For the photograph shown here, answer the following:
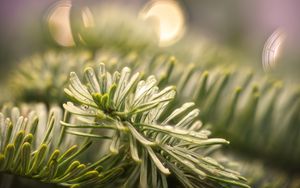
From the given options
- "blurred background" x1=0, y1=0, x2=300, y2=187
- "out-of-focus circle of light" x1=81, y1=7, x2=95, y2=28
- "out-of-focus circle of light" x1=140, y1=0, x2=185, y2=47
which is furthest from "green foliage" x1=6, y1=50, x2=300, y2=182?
"out-of-focus circle of light" x1=140, y1=0, x2=185, y2=47

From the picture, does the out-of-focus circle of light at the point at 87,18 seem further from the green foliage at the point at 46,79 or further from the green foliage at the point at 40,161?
the green foliage at the point at 40,161

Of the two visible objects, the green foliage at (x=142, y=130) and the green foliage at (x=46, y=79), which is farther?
the green foliage at (x=46, y=79)

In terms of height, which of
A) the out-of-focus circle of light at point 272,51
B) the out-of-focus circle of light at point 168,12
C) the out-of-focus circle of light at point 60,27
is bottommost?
the out-of-focus circle of light at point 60,27

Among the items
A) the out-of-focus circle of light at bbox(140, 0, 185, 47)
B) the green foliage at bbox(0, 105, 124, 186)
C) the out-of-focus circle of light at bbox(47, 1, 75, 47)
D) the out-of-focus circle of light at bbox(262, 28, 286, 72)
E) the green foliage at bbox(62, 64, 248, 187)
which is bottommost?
the green foliage at bbox(0, 105, 124, 186)

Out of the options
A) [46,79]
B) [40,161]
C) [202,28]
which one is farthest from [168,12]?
[40,161]

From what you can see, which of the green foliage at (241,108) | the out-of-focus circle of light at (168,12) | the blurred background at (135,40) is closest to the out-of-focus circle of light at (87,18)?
the blurred background at (135,40)

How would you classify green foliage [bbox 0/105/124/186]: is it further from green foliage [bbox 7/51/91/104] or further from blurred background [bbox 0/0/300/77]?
blurred background [bbox 0/0/300/77]

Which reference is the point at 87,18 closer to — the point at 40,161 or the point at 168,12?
the point at 40,161
